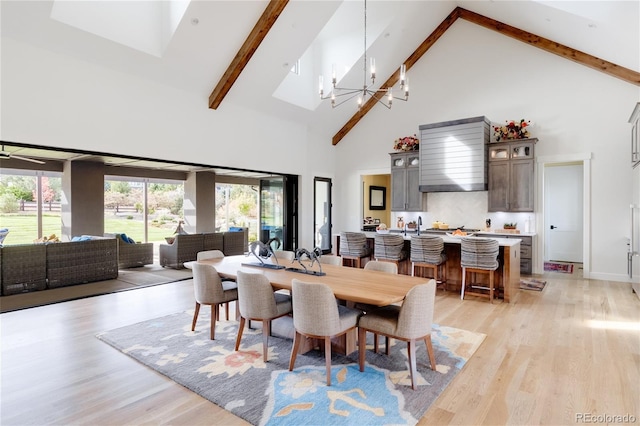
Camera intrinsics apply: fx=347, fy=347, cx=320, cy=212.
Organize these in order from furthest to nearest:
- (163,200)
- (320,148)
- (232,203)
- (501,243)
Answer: (232,203), (163,200), (320,148), (501,243)

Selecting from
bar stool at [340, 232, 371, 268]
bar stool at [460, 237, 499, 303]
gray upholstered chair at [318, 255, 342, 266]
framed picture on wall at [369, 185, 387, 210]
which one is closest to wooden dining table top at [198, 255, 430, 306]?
gray upholstered chair at [318, 255, 342, 266]

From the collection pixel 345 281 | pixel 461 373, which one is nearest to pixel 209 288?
→ pixel 345 281

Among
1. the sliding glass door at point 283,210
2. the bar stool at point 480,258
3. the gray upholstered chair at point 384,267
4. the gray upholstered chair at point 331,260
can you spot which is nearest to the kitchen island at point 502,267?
the bar stool at point 480,258

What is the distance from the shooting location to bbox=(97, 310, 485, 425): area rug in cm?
228

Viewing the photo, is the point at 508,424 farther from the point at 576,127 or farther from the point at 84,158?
the point at 84,158

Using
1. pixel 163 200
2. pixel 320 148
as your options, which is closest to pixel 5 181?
pixel 163 200

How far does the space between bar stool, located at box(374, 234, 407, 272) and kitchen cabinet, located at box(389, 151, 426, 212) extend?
2544 millimetres

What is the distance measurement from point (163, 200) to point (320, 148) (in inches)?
231

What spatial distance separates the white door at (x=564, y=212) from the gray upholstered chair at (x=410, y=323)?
717 centimetres

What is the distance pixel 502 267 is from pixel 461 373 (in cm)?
280

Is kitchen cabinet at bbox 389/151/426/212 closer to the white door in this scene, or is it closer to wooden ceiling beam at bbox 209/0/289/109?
the white door

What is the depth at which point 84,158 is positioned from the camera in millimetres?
7840

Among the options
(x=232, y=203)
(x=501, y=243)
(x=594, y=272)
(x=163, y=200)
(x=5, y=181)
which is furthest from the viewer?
(x=232, y=203)

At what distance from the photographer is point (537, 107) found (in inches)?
269
